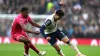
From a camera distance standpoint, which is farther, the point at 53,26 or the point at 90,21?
the point at 90,21

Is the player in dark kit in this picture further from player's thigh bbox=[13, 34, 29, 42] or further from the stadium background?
the stadium background

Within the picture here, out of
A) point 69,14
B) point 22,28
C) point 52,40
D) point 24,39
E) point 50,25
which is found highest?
point 69,14

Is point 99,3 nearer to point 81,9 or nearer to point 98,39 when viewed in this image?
point 81,9

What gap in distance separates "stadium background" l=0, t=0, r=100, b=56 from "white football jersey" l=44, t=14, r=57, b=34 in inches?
492

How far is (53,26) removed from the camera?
1705cm

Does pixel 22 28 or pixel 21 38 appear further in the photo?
pixel 21 38

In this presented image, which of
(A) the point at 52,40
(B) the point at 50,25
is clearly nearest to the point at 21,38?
(A) the point at 52,40

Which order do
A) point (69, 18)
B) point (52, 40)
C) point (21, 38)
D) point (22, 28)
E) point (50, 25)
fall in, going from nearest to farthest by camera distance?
point (50, 25) < point (52, 40) < point (22, 28) < point (21, 38) < point (69, 18)

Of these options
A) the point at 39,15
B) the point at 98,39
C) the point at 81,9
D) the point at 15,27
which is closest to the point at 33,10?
the point at 39,15

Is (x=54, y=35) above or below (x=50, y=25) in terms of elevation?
below

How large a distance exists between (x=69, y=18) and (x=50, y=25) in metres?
15.1

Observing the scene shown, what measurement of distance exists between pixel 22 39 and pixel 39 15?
14.9 m

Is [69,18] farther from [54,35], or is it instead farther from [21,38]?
[54,35]

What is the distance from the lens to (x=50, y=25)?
1695 cm
